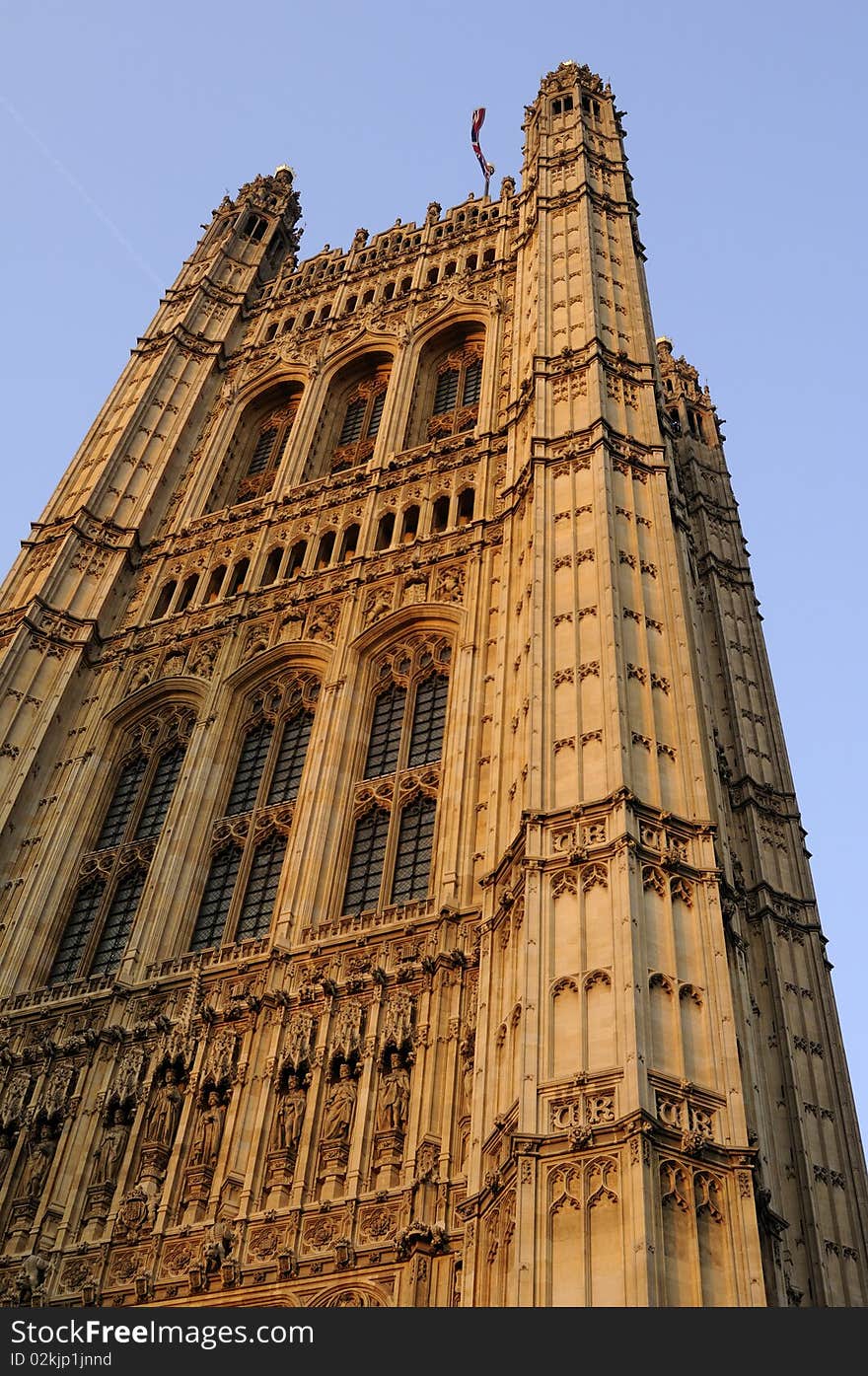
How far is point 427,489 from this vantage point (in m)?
29.7

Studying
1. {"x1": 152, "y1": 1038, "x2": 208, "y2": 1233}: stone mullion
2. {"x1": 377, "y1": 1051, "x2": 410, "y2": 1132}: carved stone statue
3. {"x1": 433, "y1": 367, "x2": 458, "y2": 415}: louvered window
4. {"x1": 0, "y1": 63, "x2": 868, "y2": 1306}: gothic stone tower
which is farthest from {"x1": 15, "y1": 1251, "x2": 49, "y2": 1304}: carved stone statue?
{"x1": 433, "y1": 367, "x2": 458, "y2": 415}: louvered window

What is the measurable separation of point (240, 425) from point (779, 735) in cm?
1478

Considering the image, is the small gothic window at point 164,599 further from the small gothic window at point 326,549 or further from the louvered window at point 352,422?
the louvered window at point 352,422

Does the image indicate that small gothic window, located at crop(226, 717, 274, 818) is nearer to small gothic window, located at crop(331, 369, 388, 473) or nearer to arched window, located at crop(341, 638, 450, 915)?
arched window, located at crop(341, 638, 450, 915)

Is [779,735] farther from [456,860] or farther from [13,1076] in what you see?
[13,1076]

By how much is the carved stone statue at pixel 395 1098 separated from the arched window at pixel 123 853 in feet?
18.7

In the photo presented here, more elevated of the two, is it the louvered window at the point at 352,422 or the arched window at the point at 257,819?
the louvered window at the point at 352,422

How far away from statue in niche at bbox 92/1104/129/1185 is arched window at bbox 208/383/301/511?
16499 mm

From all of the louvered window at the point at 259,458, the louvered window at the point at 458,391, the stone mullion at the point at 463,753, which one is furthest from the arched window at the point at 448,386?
the stone mullion at the point at 463,753

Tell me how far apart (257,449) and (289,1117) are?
817 inches

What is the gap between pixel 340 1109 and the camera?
1828cm

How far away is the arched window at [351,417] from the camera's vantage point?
3406 cm

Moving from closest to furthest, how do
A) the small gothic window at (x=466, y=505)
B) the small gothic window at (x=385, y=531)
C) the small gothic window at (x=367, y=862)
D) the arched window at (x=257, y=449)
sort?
the small gothic window at (x=367, y=862)
the small gothic window at (x=466, y=505)
the small gothic window at (x=385, y=531)
the arched window at (x=257, y=449)

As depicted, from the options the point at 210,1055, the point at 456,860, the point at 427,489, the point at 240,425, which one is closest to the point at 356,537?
the point at 427,489
